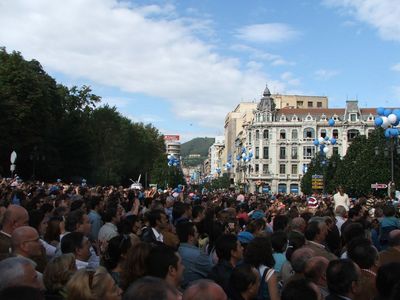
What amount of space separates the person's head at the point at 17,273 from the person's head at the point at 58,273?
12.1 inches

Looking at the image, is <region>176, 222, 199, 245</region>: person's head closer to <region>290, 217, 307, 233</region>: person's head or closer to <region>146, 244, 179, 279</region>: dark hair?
<region>146, 244, 179, 279</region>: dark hair

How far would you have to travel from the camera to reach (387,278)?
4.49 meters

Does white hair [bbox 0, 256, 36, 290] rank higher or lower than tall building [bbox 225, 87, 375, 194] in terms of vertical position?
lower

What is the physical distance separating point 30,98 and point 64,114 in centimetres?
1952

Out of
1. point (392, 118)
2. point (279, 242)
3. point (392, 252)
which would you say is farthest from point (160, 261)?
point (392, 118)

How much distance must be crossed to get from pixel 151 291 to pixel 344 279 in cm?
226

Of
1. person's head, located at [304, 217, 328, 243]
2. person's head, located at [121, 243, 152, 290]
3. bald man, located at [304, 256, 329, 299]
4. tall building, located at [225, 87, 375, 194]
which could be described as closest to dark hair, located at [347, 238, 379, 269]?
bald man, located at [304, 256, 329, 299]

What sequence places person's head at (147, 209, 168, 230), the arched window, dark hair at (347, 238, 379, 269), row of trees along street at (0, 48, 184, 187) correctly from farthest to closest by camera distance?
the arched window < row of trees along street at (0, 48, 184, 187) < person's head at (147, 209, 168, 230) < dark hair at (347, 238, 379, 269)

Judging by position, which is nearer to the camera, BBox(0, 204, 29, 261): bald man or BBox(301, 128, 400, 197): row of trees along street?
BBox(0, 204, 29, 261): bald man

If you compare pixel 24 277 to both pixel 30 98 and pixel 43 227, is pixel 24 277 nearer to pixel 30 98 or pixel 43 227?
pixel 43 227

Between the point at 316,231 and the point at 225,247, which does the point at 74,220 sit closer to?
the point at 225,247

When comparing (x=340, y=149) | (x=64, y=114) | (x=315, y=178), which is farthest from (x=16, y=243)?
(x=340, y=149)

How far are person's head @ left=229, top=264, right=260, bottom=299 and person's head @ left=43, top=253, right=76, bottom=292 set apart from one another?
1.45 m

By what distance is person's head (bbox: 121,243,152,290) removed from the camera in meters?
5.05
